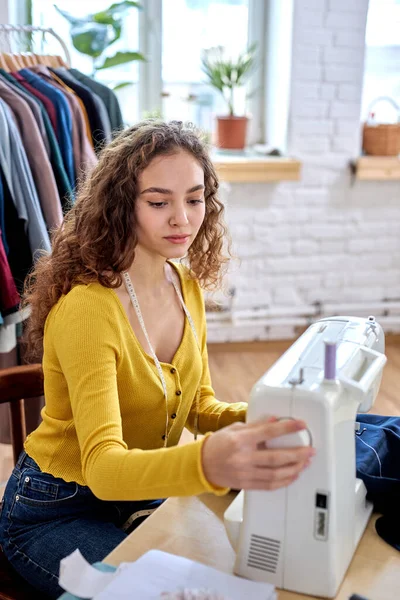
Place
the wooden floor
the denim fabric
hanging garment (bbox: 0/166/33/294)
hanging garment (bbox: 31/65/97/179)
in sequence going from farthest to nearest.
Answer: the wooden floor
hanging garment (bbox: 31/65/97/179)
hanging garment (bbox: 0/166/33/294)
the denim fabric

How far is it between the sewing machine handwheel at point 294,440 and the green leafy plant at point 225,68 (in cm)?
287

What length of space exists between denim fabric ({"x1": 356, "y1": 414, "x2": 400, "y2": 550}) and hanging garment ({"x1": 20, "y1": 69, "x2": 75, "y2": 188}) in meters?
1.40

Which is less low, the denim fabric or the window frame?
the window frame

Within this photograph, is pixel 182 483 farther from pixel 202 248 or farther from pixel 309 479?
pixel 202 248

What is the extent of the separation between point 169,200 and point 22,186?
3.19 ft

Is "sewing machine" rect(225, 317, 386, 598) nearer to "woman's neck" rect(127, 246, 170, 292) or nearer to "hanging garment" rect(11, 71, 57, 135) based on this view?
"woman's neck" rect(127, 246, 170, 292)

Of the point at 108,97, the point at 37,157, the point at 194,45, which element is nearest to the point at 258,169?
the point at 194,45

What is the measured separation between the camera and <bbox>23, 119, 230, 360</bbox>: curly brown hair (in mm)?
1360

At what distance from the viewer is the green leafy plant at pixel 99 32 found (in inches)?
123

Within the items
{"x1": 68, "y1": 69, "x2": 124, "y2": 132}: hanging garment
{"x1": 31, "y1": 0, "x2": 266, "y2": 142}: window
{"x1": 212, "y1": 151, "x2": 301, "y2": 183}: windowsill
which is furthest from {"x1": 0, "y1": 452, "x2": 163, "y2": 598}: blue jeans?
{"x1": 31, "y1": 0, "x2": 266, "y2": 142}: window

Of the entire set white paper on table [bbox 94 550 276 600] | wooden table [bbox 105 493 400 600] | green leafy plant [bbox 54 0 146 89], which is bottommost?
wooden table [bbox 105 493 400 600]

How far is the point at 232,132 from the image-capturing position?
3.74 m

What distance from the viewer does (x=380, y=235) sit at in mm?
3949

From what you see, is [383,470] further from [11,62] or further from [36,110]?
[11,62]
